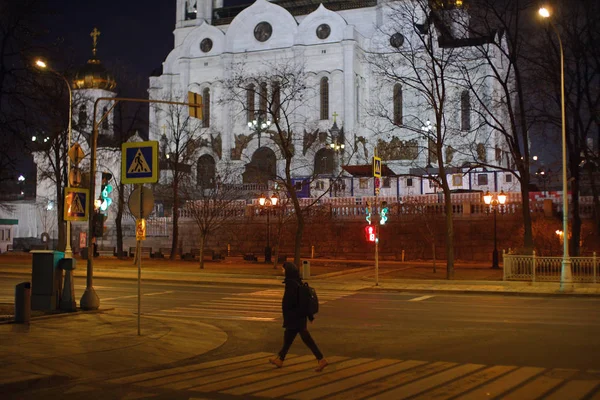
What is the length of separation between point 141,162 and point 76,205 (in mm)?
4541

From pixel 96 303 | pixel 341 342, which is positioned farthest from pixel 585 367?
pixel 96 303

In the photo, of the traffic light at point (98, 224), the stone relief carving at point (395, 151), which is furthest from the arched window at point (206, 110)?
the traffic light at point (98, 224)

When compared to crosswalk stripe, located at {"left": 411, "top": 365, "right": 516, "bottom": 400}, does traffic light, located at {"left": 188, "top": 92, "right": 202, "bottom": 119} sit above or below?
above

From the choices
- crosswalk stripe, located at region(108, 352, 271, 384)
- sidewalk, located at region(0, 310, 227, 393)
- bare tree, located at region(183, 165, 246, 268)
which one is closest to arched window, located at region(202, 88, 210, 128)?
bare tree, located at region(183, 165, 246, 268)

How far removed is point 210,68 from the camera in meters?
80.5

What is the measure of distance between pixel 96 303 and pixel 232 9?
83025 mm

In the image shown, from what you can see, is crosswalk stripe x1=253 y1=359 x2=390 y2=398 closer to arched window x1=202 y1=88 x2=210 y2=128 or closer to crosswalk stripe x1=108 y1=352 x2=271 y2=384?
crosswalk stripe x1=108 y1=352 x2=271 y2=384

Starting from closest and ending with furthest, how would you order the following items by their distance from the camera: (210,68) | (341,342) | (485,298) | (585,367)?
(585,367) < (341,342) < (485,298) < (210,68)

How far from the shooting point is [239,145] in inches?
2938

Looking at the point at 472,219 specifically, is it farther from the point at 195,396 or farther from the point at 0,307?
the point at 195,396

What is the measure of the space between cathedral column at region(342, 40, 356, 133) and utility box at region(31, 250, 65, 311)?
5704cm

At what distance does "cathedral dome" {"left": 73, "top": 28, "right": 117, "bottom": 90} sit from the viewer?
6644 centimetres

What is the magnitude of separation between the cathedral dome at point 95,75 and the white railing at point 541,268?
48.0 m

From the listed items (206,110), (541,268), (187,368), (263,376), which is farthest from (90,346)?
(206,110)
